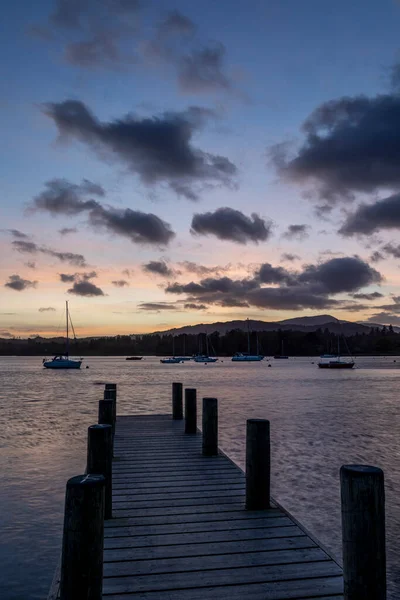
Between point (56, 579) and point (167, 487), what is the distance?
125 inches

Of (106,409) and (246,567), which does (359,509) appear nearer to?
(246,567)

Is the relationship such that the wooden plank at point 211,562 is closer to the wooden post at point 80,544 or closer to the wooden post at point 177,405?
the wooden post at point 80,544

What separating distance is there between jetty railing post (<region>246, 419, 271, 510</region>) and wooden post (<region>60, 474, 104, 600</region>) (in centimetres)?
337

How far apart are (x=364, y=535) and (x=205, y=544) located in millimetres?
2274

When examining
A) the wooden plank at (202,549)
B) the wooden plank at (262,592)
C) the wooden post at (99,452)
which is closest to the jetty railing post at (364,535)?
the wooden plank at (262,592)

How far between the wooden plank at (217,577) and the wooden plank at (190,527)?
1.15 m

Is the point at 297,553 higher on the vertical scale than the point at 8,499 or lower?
higher

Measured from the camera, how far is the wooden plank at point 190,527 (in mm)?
6164

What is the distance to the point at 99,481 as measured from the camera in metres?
4.20

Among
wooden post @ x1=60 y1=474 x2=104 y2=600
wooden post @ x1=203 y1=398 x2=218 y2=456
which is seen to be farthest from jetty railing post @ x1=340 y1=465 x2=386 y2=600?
wooden post @ x1=203 y1=398 x2=218 y2=456

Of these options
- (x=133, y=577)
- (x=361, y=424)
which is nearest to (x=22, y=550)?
(x=133, y=577)

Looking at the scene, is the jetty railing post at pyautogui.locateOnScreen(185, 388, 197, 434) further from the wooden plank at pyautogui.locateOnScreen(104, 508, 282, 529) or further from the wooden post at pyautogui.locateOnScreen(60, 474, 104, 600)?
the wooden post at pyautogui.locateOnScreen(60, 474, 104, 600)

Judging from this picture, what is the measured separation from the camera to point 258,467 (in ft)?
23.5

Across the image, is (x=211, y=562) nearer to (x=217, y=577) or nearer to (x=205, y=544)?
(x=217, y=577)
